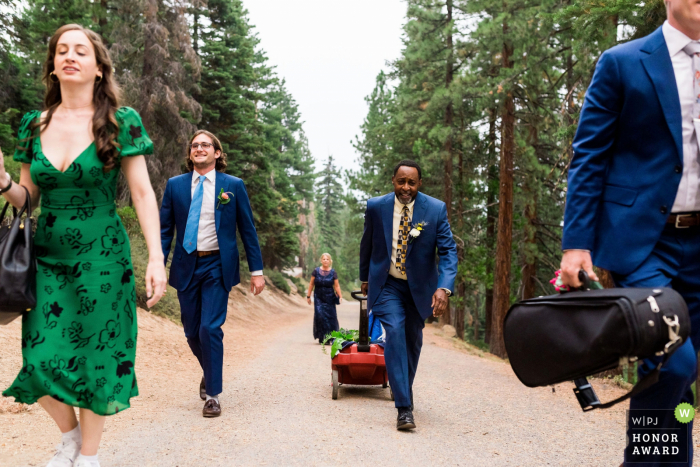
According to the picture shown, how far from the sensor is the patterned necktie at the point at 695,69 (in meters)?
2.89

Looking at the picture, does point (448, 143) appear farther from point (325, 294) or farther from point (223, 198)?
point (223, 198)

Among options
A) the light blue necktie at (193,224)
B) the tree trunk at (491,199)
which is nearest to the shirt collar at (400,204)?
the light blue necktie at (193,224)

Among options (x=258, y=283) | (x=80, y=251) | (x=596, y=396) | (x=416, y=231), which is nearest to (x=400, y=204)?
(x=416, y=231)

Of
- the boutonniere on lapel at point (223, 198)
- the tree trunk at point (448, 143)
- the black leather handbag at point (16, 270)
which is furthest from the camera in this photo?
the tree trunk at point (448, 143)

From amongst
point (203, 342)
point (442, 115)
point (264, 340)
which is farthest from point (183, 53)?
point (203, 342)

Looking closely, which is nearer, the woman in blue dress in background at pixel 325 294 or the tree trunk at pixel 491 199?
the woman in blue dress in background at pixel 325 294

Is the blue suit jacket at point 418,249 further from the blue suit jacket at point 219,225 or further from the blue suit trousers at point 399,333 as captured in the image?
the blue suit jacket at point 219,225

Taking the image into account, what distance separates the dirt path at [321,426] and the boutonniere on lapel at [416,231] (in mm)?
1822

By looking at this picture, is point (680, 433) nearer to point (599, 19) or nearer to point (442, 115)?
point (599, 19)

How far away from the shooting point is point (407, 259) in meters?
6.08

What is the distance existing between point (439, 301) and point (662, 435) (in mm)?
2981

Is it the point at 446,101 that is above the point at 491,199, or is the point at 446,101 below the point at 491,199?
above

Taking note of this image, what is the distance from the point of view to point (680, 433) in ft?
9.28

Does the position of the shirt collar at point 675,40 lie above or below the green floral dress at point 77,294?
above
